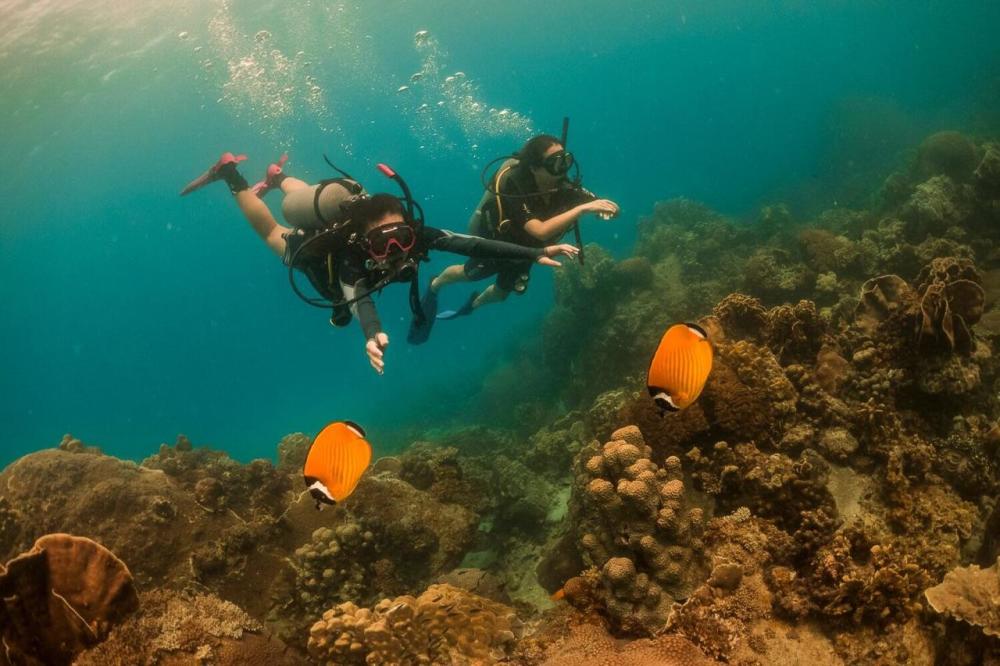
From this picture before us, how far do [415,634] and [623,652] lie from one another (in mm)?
1718

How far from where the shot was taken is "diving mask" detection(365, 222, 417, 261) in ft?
17.7

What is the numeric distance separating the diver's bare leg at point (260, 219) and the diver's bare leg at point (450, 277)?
3.11 m

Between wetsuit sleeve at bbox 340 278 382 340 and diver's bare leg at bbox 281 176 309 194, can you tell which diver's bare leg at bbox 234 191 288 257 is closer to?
diver's bare leg at bbox 281 176 309 194

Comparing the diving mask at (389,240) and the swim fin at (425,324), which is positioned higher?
the diving mask at (389,240)

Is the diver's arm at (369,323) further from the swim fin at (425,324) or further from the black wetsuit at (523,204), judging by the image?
the black wetsuit at (523,204)

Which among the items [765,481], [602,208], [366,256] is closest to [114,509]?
[366,256]

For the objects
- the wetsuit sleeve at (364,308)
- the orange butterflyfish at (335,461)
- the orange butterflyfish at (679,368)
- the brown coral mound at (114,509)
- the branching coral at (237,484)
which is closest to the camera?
the orange butterflyfish at (679,368)

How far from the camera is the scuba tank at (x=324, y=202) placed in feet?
21.2

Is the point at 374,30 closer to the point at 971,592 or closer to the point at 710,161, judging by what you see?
the point at 710,161

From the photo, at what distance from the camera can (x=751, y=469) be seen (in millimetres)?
4656

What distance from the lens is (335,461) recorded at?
9.86 feet

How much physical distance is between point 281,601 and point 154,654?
261 centimetres

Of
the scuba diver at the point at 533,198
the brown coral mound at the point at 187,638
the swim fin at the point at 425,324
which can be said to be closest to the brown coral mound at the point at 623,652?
the brown coral mound at the point at 187,638

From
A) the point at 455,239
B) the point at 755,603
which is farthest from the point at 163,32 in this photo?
the point at 755,603
